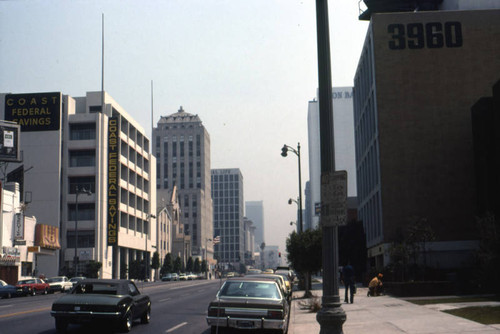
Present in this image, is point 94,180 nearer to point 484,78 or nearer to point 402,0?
point 402,0

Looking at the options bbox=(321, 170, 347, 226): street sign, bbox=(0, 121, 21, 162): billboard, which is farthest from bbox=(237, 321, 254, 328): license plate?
bbox=(0, 121, 21, 162): billboard

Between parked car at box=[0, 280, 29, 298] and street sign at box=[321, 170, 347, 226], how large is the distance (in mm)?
39140

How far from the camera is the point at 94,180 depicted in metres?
83.0

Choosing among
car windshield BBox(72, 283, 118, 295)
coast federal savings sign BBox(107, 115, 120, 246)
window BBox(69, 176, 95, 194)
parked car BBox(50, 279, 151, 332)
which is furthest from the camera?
coast federal savings sign BBox(107, 115, 120, 246)

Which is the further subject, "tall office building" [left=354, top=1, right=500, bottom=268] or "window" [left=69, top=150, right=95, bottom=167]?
"window" [left=69, top=150, right=95, bottom=167]

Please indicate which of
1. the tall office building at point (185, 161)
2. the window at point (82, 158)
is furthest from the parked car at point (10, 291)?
the tall office building at point (185, 161)

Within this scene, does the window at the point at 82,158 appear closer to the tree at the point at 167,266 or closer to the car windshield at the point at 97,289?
the tree at the point at 167,266

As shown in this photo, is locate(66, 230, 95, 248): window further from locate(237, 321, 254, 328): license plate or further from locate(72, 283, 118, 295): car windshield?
locate(237, 321, 254, 328): license plate

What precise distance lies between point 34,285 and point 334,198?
42.8 m

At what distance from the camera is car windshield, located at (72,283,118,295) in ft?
54.9

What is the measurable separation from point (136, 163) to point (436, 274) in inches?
2599

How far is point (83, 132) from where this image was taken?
83.8m

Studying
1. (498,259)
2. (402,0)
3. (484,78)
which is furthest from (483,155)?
(402,0)

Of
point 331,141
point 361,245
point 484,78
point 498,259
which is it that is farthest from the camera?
point 361,245
